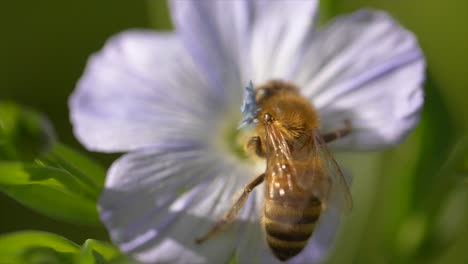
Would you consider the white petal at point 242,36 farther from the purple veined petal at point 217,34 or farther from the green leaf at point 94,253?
the green leaf at point 94,253

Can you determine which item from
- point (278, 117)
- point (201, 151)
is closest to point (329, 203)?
point (278, 117)

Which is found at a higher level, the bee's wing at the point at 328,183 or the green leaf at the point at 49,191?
the green leaf at the point at 49,191

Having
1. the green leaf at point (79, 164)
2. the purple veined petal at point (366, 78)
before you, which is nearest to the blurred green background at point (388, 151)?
the purple veined petal at point (366, 78)

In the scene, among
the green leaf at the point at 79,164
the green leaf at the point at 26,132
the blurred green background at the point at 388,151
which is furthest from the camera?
the blurred green background at the point at 388,151

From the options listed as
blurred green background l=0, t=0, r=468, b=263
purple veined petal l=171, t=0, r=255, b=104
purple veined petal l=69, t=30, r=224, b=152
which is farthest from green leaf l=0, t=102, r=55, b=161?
blurred green background l=0, t=0, r=468, b=263

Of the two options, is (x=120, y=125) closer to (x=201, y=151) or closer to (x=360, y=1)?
(x=201, y=151)

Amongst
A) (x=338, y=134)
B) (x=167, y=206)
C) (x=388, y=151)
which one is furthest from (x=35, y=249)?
(x=388, y=151)

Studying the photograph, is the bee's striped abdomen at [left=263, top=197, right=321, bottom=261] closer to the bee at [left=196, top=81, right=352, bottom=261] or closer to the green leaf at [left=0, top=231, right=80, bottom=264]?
the bee at [left=196, top=81, right=352, bottom=261]
